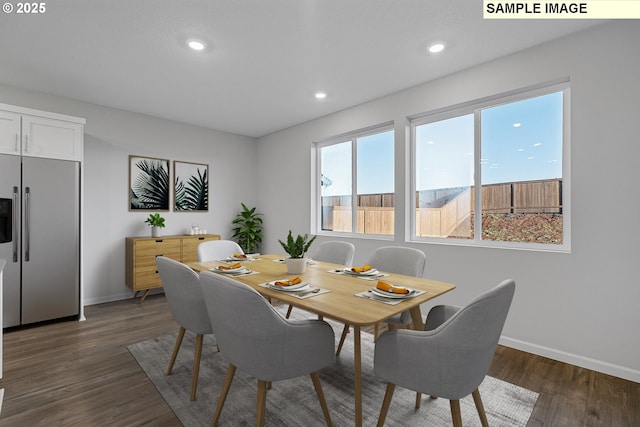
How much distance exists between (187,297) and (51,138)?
2785 millimetres

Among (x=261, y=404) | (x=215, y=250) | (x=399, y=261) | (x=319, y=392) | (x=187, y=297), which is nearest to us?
(x=261, y=404)

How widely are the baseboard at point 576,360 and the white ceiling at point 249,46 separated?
2548mm

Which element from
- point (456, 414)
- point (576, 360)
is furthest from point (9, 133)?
point (576, 360)

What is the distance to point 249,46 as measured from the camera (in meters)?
2.59

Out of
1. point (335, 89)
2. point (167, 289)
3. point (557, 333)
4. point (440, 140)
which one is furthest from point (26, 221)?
point (557, 333)

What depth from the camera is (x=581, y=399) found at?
6.40 ft

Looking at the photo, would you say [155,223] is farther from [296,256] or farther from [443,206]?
[443,206]

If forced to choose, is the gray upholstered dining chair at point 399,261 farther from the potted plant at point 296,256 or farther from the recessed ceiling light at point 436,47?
the recessed ceiling light at point 436,47

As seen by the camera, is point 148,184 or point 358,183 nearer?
point 358,183

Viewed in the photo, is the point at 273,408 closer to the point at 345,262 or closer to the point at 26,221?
the point at 345,262

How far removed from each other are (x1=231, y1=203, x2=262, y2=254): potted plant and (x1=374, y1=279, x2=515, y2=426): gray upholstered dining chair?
13.7 feet

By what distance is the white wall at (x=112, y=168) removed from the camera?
3928mm

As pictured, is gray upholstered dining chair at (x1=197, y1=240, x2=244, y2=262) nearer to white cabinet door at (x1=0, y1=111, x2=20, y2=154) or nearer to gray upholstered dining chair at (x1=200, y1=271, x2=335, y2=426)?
gray upholstered dining chair at (x1=200, y1=271, x2=335, y2=426)

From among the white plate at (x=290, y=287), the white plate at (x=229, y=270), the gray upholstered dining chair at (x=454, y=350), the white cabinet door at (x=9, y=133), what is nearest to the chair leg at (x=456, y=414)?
the gray upholstered dining chair at (x=454, y=350)
